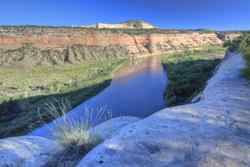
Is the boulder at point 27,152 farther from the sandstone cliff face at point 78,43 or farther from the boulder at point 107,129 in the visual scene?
the sandstone cliff face at point 78,43

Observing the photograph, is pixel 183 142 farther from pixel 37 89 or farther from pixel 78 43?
pixel 78 43

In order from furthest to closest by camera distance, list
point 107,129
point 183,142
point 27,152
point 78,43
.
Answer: point 78,43, point 107,129, point 27,152, point 183,142

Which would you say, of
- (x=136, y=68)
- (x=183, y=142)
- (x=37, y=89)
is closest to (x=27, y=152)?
(x=183, y=142)

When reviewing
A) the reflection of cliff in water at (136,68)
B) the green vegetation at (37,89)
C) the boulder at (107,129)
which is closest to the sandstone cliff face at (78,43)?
the green vegetation at (37,89)

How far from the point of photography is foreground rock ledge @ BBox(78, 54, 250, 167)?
389cm

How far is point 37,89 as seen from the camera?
35.3 metres

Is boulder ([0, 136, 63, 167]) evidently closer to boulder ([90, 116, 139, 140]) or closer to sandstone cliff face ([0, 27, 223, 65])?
boulder ([90, 116, 139, 140])

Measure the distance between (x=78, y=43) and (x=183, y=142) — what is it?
57959 mm

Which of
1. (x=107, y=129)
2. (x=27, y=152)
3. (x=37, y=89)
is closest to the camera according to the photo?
(x=27, y=152)

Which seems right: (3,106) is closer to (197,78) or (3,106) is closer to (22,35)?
(197,78)

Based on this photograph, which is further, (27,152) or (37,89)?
(37,89)

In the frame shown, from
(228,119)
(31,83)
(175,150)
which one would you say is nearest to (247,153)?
(175,150)

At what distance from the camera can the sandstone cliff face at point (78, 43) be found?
5434 centimetres

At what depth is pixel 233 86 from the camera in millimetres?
9555
